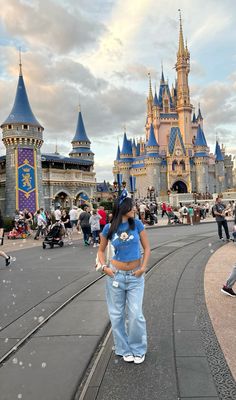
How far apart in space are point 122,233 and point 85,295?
2850 millimetres

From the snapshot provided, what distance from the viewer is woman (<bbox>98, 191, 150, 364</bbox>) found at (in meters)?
3.22

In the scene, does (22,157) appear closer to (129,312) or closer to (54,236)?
(54,236)

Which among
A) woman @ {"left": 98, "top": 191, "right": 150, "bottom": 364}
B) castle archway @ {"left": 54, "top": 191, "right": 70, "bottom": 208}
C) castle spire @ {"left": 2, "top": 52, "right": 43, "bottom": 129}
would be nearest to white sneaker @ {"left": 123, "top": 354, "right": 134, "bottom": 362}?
woman @ {"left": 98, "top": 191, "right": 150, "bottom": 364}

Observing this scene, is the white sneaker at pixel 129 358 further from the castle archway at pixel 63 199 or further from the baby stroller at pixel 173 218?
the castle archway at pixel 63 199

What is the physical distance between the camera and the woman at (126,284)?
322 cm

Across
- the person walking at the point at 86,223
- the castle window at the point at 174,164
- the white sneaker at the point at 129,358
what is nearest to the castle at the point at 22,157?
the person walking at the point at 86,223

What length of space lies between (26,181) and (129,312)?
104ft

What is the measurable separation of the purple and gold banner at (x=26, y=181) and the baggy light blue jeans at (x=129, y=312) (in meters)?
31.1

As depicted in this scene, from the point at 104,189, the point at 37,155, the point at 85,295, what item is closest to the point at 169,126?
the point at 104,189

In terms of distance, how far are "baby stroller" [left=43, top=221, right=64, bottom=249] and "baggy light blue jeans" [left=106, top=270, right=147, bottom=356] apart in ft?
31.5

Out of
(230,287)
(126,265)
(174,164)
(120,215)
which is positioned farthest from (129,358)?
(174,164)

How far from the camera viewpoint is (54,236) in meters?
12.8

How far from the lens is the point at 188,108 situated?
238 ft

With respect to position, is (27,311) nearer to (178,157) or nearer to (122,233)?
(122,233)
